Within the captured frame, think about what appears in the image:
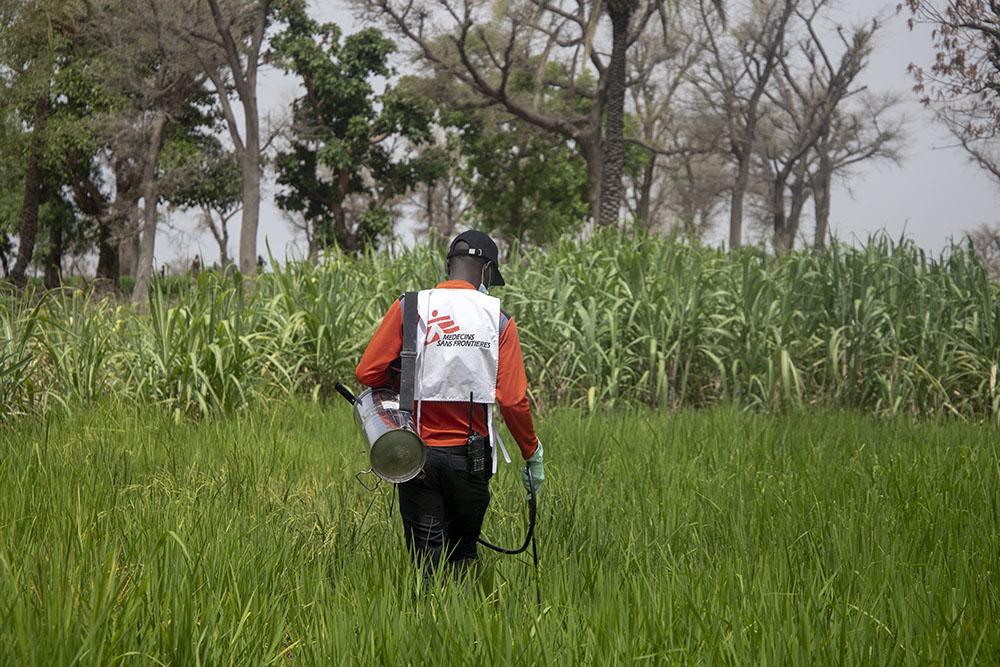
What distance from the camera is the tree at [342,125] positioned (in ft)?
110

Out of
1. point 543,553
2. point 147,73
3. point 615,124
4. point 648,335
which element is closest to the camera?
point 543,553

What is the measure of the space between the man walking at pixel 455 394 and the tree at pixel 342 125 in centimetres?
3013

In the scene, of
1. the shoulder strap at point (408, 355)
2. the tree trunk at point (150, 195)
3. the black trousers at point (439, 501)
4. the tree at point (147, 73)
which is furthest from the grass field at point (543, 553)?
the tree trunk at point (150, 195)

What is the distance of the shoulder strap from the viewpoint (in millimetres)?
3469

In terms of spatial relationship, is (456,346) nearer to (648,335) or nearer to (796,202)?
(648,335)

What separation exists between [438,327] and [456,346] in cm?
10

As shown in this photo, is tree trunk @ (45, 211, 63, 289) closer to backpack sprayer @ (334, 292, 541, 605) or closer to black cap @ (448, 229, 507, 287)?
black cap @ (448, 229, 507, 287)

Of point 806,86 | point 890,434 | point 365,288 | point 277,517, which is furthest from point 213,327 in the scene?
point 806,86

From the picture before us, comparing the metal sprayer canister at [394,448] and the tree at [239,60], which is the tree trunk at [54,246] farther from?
the metal sprayer canister at [394,448]

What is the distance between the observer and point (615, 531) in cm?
400

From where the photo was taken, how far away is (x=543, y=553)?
3816 millimetres

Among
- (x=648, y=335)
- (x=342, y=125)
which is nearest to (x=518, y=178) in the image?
(x=342, y=125)

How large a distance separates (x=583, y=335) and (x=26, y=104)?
28088mm

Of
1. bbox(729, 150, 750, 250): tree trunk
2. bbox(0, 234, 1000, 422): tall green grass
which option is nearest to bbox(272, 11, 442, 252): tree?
bbox(729, 150, 750, 250): tree trunk
